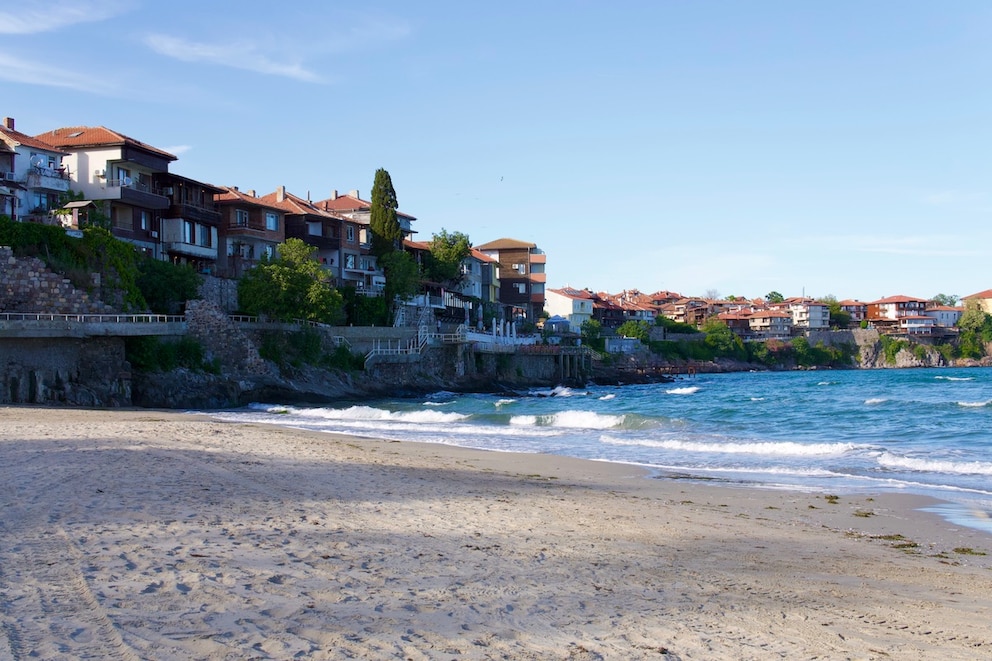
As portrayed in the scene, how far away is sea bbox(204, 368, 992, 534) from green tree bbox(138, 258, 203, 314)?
290 inches

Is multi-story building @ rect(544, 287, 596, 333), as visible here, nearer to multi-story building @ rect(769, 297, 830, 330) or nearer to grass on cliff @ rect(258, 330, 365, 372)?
multi-story building @ rect(769, 297, 830, 330)

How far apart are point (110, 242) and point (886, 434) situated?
34.0 m

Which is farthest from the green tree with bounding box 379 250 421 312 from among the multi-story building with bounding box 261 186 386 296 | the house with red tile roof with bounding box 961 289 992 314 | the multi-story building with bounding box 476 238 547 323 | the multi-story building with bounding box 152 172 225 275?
the house with red tile roof with bounding box 961 289 992 314

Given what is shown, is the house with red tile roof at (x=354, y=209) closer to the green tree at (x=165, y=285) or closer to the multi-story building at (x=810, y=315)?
the green tree at (x=165, y=285)

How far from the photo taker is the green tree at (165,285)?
4500 cm

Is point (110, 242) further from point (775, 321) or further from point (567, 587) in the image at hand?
point (775, 321)

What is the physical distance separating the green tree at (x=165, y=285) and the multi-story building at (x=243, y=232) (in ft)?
35.2

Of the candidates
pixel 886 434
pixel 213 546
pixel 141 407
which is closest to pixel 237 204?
pixel 141 407

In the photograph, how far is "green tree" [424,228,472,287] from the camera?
82312 mm

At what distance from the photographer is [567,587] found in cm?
834

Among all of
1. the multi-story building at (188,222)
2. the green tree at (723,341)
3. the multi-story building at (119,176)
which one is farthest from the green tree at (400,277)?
the green tree at (723,341)

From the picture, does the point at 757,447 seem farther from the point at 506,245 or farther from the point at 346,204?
the point at 506,245

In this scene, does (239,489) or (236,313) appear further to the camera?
(236,313)

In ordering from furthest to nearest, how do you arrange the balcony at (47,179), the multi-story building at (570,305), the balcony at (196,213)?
the multi-story building at (570,305)
the balcony at (196,213)
the balcony at (47,179)
